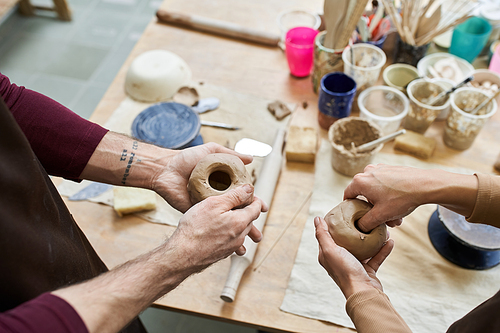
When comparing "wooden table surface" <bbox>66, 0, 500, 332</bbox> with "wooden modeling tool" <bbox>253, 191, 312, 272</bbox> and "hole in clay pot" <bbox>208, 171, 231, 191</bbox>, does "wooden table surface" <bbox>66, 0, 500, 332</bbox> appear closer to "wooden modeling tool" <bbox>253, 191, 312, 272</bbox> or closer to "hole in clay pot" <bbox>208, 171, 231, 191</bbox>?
"wooden modeling tool" <bbox>253, 191, 312, 272</bbox>

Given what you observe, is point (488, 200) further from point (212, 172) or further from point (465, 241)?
point (212, 172)

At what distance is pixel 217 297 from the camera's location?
4.75 ft

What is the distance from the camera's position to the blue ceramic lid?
6.12 ft

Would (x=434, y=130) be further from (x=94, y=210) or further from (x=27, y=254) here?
(x=27, y=254)

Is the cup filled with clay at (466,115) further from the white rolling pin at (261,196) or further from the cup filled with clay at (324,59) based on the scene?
the white rolling pin at (261,196)

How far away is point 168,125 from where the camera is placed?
1931mm

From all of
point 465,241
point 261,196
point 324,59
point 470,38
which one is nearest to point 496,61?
point 470,38

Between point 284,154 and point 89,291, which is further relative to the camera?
point 284,154

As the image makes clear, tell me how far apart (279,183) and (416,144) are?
75 cm

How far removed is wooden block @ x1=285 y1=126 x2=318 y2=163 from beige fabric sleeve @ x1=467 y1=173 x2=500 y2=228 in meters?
0.82

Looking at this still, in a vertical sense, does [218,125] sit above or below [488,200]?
below

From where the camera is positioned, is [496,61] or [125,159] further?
Result: [496,61]

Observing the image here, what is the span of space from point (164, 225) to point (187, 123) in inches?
22.7

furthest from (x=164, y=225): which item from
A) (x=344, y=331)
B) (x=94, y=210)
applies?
(x=344, y=331)
